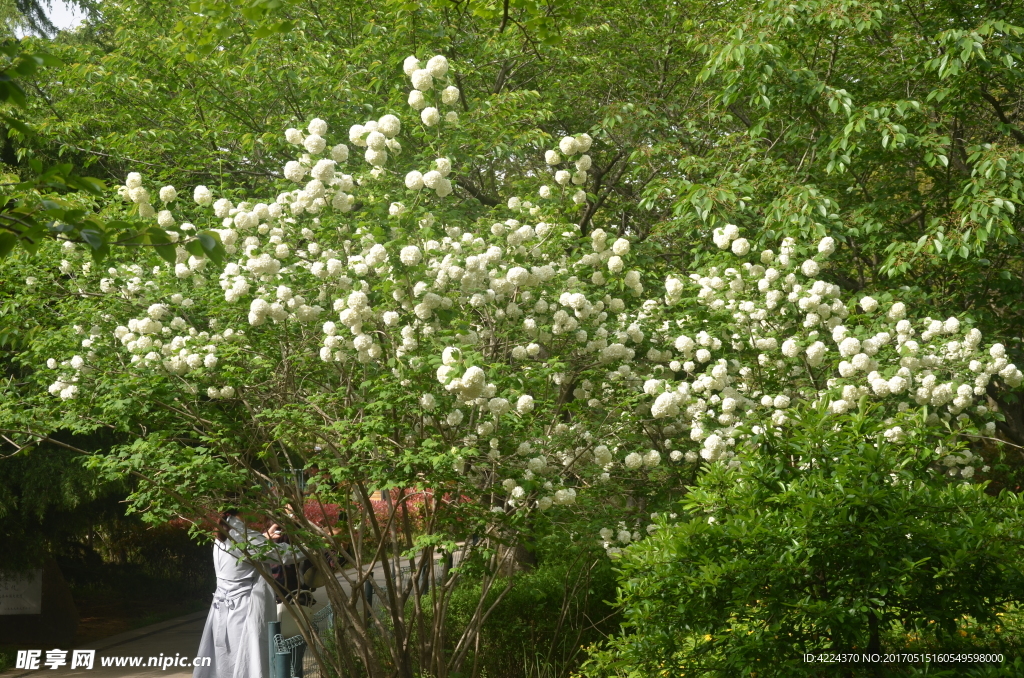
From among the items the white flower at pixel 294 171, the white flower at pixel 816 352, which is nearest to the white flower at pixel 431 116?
the white flower at pixel 294 171

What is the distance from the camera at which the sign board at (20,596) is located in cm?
1015

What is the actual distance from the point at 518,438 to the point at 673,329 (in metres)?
1.77

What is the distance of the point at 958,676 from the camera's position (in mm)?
3180

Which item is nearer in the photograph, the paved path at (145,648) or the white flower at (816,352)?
the white flower at (816,352)

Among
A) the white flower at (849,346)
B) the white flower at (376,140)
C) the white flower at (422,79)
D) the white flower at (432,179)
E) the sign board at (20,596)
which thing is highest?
the white flower at (422,79)

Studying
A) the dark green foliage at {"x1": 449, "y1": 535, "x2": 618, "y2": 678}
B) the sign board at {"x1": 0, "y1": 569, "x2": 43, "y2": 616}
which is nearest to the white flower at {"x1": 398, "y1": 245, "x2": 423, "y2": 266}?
the dark green foliage at {"x1": 449, "y1": 535, "x2": 618, "y2": 678}

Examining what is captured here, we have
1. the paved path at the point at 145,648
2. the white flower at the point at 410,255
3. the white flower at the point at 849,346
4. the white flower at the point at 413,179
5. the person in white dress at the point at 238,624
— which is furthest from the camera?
the paved path at the point at 145,648

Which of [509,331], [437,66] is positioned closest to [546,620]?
[509,331]

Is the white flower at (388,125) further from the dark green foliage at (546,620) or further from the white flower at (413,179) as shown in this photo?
the dark green foliage at (546,620)

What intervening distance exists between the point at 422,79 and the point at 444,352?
1.67 metres

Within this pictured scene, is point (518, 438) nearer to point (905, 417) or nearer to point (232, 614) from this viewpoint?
point (905, 417)

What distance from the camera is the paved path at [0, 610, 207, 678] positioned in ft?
29.5

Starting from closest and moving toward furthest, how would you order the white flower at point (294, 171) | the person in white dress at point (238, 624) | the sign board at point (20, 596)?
the white flower at point (294, 171) → the person in white dress at point (238, 624) → the sign board at point (20, 596)

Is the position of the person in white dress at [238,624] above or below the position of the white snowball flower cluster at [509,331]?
below
